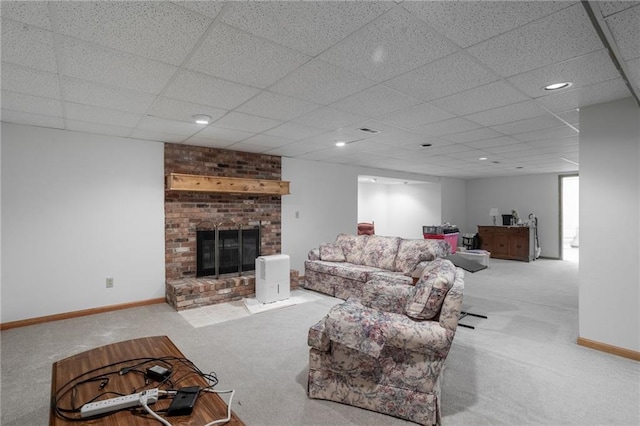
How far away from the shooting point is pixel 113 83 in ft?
8.13

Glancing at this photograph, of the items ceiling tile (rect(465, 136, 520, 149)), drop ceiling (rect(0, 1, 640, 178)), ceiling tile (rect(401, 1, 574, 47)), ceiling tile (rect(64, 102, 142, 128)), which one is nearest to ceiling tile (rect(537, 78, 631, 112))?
drop ceiling (rect(0, 1, 640, 178))

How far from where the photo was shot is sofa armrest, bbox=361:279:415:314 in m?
2.75

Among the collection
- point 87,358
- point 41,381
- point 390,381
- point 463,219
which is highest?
point 463,219

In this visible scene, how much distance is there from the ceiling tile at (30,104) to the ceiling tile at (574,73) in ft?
12.8

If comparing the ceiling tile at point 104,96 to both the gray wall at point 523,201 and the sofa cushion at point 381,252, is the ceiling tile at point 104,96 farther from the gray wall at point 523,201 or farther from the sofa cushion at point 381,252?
the gray wall at point 523,201

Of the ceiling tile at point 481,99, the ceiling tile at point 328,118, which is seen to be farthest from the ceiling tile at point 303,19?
the ceiling tile at point 481,99

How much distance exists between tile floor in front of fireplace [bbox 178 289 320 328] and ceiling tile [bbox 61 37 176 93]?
2.63 metres

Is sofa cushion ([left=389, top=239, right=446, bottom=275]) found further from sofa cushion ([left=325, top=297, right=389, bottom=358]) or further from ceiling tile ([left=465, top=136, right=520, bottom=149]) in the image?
sofa cushion ([left=325, top=297, right=389, bottom=358])

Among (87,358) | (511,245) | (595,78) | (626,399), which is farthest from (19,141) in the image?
(511,245)

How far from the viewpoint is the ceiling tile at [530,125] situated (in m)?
3.45

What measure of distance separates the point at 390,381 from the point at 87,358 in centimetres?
186

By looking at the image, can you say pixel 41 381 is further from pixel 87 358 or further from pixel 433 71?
pixel 433 71

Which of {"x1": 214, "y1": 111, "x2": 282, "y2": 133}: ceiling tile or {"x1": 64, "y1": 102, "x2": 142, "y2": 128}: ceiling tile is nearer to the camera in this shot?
{"x1": 64, "y1": 102, "x2": 142, "y2": 128}: ceiling tile

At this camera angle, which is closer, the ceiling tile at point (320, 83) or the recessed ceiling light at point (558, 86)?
the ceiling tile at point (320, 83)
